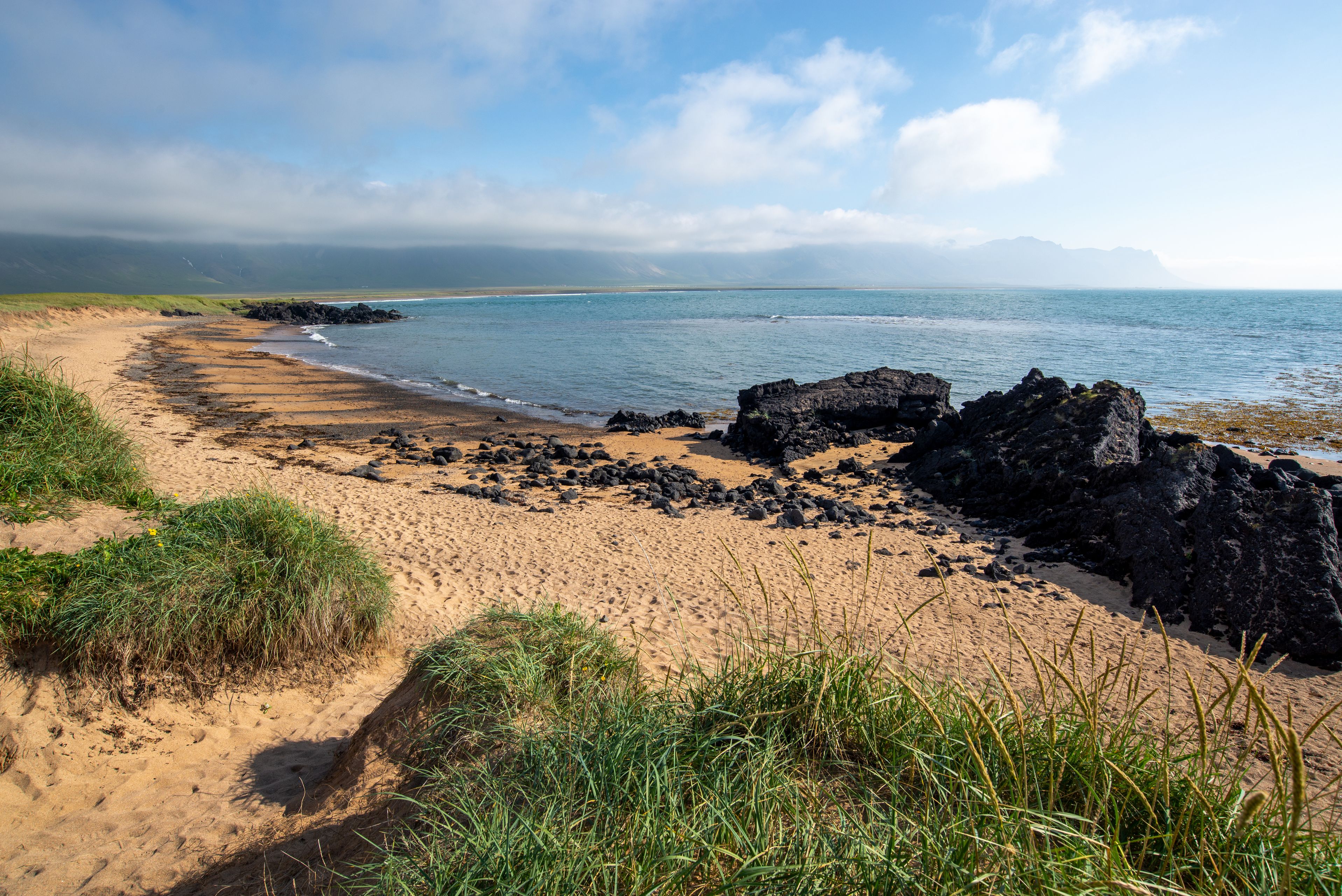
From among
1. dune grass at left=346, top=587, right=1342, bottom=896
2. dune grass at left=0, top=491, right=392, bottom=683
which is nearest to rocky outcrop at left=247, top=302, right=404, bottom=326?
dune grass at left=0, top=491, right=392, bottom=683

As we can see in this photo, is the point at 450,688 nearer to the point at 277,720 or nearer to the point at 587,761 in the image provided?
the point at 587,761

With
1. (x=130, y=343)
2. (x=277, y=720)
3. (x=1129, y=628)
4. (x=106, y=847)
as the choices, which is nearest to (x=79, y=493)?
(x=277, y=720)

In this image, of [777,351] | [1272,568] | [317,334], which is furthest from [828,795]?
[317,334]

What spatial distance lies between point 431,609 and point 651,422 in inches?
494

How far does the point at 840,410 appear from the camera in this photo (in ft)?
56.4

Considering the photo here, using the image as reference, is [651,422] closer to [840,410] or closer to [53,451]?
[840,410]

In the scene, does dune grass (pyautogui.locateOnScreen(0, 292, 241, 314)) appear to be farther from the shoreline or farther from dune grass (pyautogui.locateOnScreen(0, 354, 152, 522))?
dune grass (pyautogui.locateOnScreen(0, 354, 152, 522))

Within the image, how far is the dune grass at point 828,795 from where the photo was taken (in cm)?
205

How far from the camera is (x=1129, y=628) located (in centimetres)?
727

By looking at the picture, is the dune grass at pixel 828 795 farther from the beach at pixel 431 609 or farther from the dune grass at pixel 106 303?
the dune grass at pixel 106 303

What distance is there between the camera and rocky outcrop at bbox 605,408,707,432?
60.6 feet

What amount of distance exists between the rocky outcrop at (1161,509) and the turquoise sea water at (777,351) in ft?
38.5

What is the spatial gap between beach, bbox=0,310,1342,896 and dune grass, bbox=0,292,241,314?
38.6 m

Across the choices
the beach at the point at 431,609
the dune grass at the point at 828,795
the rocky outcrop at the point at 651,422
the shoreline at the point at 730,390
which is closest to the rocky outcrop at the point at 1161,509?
the beach at the point at 431,609
